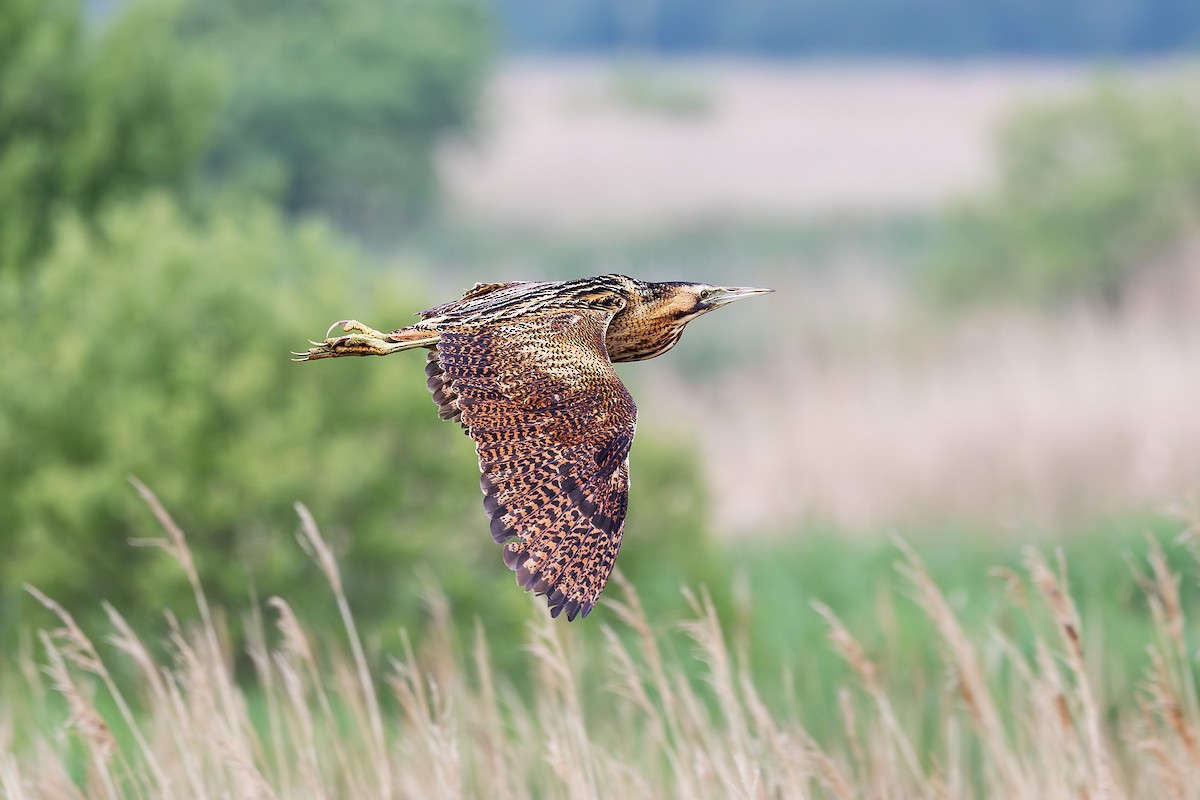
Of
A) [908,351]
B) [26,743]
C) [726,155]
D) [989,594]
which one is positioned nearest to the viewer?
[26,743]

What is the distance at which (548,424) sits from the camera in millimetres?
1804

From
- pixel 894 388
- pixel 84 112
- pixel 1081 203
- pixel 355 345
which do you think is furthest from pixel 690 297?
pixel 1081 203

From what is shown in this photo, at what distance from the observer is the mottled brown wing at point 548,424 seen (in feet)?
5.71

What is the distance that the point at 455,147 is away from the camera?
89.1ft

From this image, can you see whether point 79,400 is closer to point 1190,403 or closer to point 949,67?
point 1190,403

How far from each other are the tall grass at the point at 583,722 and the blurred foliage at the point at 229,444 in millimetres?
315

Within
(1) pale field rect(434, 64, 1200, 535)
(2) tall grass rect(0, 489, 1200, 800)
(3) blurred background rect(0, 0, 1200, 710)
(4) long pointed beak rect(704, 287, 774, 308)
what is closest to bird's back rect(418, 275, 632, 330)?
(4) long pointed beak rect(704, 287, 774, 308)

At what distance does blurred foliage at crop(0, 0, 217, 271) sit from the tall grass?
311 centimetres

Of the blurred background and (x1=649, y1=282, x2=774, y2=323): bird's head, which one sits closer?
(x1=649, y1=282, x2=774, y2=323): bird's head

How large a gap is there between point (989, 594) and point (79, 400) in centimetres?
479

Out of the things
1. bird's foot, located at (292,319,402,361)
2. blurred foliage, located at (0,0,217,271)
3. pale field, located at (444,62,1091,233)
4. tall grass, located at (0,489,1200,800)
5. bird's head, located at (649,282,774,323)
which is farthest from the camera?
pale field, located at (444,62,1091,233)

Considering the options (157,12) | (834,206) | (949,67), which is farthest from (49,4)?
(949,67)

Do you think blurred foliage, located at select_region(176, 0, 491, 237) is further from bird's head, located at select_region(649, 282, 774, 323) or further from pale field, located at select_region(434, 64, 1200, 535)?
bird's head, located at select_region(649, 282, 774, 323)

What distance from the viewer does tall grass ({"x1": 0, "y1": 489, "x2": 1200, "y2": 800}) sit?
3.37 metres
